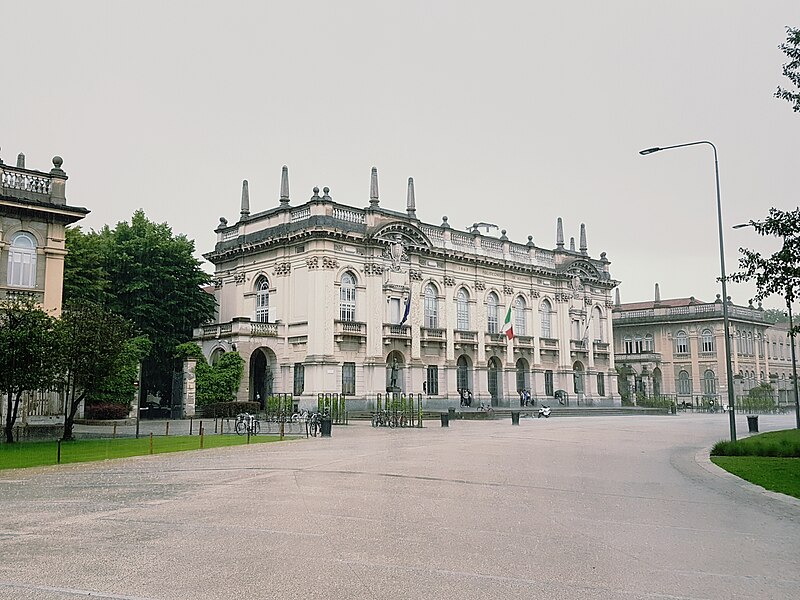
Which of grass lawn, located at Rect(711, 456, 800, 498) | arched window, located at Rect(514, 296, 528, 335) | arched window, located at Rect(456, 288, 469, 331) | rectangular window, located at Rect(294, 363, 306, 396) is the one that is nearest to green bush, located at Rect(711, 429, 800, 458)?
grass lawn, located at Rect(711, 456, 800, 498)

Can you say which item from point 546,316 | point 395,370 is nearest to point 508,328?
point 546,316

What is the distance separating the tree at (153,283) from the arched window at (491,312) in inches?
842

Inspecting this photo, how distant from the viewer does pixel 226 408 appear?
140 ft

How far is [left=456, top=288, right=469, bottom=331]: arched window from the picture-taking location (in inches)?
2213

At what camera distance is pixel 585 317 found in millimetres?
66500

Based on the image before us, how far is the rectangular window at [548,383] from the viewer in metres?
62.3

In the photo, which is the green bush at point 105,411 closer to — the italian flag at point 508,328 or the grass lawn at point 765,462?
the grass lawn at point 765,462

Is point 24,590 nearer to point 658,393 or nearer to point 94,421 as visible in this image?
point 94,421

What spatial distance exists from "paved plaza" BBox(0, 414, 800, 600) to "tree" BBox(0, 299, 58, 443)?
6497mm

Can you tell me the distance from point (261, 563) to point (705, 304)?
76.7m

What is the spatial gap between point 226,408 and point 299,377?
590cm

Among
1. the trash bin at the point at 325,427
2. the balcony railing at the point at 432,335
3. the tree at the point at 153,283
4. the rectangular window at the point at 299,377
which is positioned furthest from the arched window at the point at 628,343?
the trash bin at the point at 325,427

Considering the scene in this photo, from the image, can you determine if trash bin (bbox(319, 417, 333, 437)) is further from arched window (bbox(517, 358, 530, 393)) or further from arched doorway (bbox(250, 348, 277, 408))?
arched window (bbox(517, 358, 530, 393))

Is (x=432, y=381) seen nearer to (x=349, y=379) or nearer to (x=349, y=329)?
(x=349, y=379)
